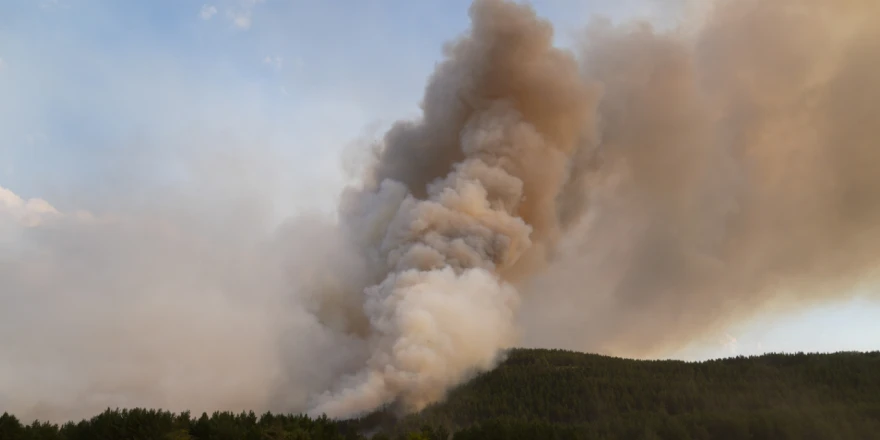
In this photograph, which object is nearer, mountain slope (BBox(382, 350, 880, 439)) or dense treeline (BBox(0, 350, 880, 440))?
dense treeline (BBox(0, 350, 880, 440))

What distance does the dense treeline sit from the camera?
46.5m

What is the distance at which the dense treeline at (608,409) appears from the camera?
46469 mm

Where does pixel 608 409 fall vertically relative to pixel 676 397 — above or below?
below

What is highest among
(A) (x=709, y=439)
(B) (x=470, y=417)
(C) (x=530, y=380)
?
(C) (x=530, y=380)

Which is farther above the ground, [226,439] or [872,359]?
[872,359]

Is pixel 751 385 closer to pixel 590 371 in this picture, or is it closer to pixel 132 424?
pixel 590 371

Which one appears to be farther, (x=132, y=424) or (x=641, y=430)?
(x=641, y=430)

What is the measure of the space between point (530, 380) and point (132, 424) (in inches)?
2136

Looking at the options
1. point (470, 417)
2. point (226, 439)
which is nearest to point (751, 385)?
point (470, 417)

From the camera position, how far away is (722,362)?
97.2 m

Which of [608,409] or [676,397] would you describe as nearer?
[608,409]

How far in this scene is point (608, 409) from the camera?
2901 inches

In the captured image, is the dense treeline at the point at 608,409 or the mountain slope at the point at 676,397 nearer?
the dense treeline at the point at 608,409

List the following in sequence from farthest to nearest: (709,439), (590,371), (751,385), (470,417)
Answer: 1. (590,371)
2. (751,385)
3. (470,417)
4. (709,439)
